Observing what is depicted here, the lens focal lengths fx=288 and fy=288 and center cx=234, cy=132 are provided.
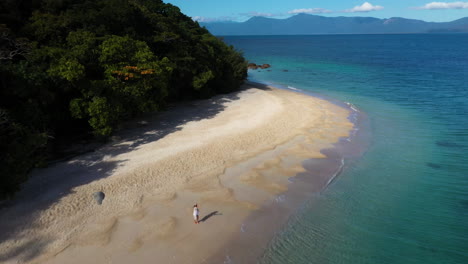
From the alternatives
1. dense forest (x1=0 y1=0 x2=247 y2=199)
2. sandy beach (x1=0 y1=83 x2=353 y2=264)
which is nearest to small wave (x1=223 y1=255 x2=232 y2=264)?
sandy beach (x1=0 y1=83 x2=353 y2=264)

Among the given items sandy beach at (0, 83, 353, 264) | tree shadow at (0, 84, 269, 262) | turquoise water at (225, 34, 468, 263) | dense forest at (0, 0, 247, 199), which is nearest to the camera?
sandy beach at (0, 83, 353, 264)

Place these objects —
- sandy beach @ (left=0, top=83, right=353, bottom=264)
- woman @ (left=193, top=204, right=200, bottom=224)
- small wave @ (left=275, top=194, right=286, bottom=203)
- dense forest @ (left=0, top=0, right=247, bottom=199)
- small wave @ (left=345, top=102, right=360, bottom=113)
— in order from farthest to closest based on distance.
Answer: small wave @ (left=345, top=102, right=360, bottom=113), small wave @ (left=275, top=194, right=286, bottom=203), dense forest @ (left=0, top=0, right=247, bottom=199), woman @ (left=193, top=204, right=200, bottom=224), sandy beach @ (left=0, top=83, right=353, bottom=264)

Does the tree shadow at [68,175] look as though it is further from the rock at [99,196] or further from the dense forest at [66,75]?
the dense forest at [66,75]

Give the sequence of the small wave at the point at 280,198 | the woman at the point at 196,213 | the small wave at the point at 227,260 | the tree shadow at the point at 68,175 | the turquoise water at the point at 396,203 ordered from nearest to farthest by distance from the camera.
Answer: the small wave at the point at 227,260
the tree shadow at the point at 68,175
the turquoise water at the point at 396,203
the woman at the point at 196,213
the small wave at the point at 280,198

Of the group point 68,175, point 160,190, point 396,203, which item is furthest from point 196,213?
point 396,203

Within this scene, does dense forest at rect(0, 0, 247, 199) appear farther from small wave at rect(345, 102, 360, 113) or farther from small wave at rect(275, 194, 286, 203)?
small wave at rect(345, 102, 360, 113)

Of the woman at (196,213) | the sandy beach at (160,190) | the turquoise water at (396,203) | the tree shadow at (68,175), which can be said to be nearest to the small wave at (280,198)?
the sandy beach at (160,190)
